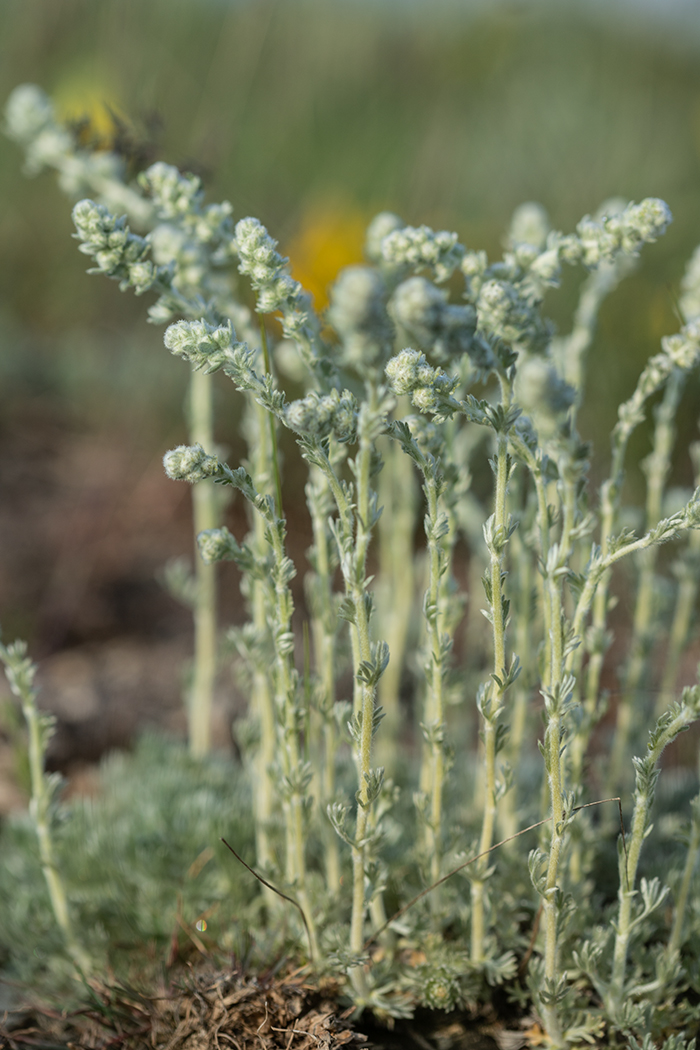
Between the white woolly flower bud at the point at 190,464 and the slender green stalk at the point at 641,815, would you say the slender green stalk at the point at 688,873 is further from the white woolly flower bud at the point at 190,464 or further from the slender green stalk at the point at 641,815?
the white woolly flower bud at the point at 190,464

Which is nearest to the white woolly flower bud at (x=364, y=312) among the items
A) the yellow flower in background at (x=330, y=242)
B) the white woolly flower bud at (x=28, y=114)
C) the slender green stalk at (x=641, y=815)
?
the slender green stalk at (x=641, y=815)

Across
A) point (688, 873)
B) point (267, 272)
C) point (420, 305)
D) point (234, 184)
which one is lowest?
point (688, 873)

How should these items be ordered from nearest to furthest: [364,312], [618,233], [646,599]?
[364,312], [618,233], [646,599]

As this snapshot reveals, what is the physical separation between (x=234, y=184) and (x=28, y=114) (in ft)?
12.8

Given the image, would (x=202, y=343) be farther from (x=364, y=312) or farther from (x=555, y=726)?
(x=555, y=726)

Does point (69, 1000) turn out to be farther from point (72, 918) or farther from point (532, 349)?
point (532, 349)

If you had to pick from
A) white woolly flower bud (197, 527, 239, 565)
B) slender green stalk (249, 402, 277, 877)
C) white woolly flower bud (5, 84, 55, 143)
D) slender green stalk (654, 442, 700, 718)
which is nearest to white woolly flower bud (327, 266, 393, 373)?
white woolly flower bud (197, 527, 239, 565)

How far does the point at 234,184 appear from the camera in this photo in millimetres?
5605

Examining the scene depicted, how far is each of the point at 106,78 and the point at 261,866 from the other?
17.8 ft

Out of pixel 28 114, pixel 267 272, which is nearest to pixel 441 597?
pixel 267 272

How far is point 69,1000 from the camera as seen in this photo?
1.72m

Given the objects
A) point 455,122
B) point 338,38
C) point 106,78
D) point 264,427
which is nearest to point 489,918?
point 264,427

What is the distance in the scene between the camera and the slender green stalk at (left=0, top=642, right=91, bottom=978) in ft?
5.05

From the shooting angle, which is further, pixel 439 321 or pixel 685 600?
pixel 685 600
